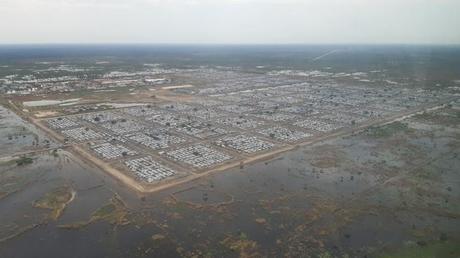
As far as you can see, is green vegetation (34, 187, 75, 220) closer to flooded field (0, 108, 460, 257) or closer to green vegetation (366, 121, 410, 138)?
flooded field (0, 108, 460, 257)

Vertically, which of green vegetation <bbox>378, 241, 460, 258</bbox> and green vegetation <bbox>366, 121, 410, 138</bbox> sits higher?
green vegetation <bbox>366, 121, 410, 138</bbox>

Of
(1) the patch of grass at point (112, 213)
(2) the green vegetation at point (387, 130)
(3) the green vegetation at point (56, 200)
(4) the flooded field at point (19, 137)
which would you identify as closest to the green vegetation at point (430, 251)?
(1) the patch of grass at point (112, 213)

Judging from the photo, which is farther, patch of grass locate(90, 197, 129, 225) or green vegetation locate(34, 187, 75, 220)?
green vegetation locate(34, 187, 75, 220)

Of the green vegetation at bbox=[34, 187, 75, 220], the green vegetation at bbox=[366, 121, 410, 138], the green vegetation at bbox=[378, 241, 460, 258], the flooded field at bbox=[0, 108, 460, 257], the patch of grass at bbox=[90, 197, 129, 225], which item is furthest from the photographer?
the green vegetation at bbox=[366, 121, 410, 138]

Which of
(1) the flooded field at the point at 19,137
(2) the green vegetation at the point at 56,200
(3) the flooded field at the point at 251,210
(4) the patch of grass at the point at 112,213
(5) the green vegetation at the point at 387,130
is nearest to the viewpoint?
(3) the flooded field at the point at 251,210

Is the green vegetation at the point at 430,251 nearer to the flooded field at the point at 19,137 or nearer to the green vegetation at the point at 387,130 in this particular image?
the green vegetation at the point at 387,130

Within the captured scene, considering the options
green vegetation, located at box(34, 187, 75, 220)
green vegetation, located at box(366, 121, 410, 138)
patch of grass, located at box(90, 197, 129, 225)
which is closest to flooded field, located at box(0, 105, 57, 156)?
green vegetation, located at box(34, 187, 75, 220)

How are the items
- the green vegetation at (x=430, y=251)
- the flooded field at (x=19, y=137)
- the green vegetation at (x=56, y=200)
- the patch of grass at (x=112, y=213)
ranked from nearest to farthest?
the green vegetation at (x=430, y=251)
the patch of grass at (x=112, y=213)
the green vegetation at (x=56, y=200)
the flooded field at (x=19, y=137)

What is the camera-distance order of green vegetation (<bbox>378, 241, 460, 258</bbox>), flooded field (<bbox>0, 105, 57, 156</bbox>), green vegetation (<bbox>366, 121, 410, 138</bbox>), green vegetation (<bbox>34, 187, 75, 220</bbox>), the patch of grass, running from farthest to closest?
1. green vegetation (<bbox>366, 121, 410, 138</bbox>)
2. flooded field (<bbox>0, 105, 57, 156</bbox>)
3. green vegetation (<bbox>34, 187, 75, 220</bbox>)
4. the patch of grass
5. green vegetation (<bbox>378, 241, 460, 258</bbox>)
